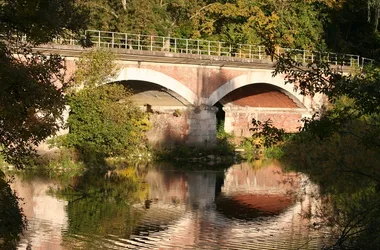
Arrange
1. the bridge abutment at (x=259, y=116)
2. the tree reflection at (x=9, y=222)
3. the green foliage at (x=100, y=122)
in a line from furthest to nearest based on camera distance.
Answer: the bridge abutment at (x=259, y=116) < the green foliage at (x=100, y=122) < the tree reflection at (x=9, y=222)

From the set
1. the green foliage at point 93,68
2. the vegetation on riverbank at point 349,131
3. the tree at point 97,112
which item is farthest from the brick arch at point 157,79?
the vegetation on riverbank at point 349,131

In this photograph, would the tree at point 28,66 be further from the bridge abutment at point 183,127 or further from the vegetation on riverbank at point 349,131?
the bridge abutment at point 183,127

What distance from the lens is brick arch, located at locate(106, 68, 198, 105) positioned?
3084 cm

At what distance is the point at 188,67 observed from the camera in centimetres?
3284

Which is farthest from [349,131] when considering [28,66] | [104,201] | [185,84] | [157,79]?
[185,84]

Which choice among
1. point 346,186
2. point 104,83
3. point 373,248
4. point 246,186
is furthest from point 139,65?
point 373,248

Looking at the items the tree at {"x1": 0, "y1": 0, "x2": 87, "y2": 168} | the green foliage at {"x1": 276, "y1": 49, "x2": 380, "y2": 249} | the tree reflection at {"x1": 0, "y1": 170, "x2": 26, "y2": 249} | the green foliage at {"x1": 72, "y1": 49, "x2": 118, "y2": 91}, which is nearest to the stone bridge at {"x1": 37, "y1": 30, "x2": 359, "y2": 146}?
the green foliage at {"x1": 72, "y1": 49, "x2": 118, "y2": 91}

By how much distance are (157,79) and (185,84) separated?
63.5 inches

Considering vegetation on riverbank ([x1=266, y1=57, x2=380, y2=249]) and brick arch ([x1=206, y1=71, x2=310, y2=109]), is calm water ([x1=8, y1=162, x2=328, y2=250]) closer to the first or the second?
vegetation on riverbank ([x1=266, y1=57, x2=380, y2=249])

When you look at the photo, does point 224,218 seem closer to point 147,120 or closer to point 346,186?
point 346,186

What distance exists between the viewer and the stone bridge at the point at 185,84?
101ft

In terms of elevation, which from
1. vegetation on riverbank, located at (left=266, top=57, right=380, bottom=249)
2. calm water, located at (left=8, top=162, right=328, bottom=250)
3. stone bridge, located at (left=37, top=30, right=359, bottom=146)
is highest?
stone bridge, located at (left=37, top=30, right=359, bottom=146)

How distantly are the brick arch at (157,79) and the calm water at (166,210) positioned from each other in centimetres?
369

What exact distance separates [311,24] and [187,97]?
1152 cm
